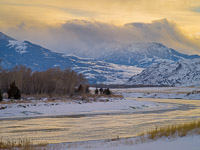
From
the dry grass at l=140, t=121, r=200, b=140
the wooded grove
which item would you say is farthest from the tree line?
the dry grass at l=140, t=121, r=200, b=140

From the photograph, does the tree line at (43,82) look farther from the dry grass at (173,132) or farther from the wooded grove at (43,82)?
the dry grass at (173,132)

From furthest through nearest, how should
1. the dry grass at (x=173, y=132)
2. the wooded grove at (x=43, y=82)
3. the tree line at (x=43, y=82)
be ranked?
1. the wooded grove at (x=43, y=82)
2. the tree line at (x=43, y=82)
3. the dry grass at (x=173, y=132)

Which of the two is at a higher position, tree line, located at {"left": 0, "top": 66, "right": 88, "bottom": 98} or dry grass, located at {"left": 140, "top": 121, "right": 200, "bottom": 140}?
tree line, located at {"left": 0, "top": 66, "right": 88, "bottom": 98}

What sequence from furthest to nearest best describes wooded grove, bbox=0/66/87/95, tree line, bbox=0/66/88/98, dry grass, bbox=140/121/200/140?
wooded grove, bbox=0/66/87/95 → tree line, bbox=0/66/88/98 → dry grass, bbox=140/121/200/140

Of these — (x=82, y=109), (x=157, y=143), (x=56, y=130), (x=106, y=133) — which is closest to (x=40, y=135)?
(x=56, y=130)

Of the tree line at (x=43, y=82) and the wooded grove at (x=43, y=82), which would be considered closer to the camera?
the tree line at (x=43, y=82)

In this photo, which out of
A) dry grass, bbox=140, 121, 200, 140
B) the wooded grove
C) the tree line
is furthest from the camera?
the wooded grove

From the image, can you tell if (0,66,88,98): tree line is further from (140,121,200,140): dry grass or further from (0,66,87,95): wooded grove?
(140,121,200,140): dry grass

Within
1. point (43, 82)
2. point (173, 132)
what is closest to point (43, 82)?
point (43, 82)

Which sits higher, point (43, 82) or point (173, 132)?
point (43, 82)

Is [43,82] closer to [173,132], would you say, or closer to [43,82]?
[43,82]

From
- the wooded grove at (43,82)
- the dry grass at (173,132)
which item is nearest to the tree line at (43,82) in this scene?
the wooded grove at (43,82)

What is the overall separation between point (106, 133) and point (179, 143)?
923 cm

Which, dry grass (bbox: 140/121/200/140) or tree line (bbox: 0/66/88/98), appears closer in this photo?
dry grass (bbox: 140/121/200/140)
